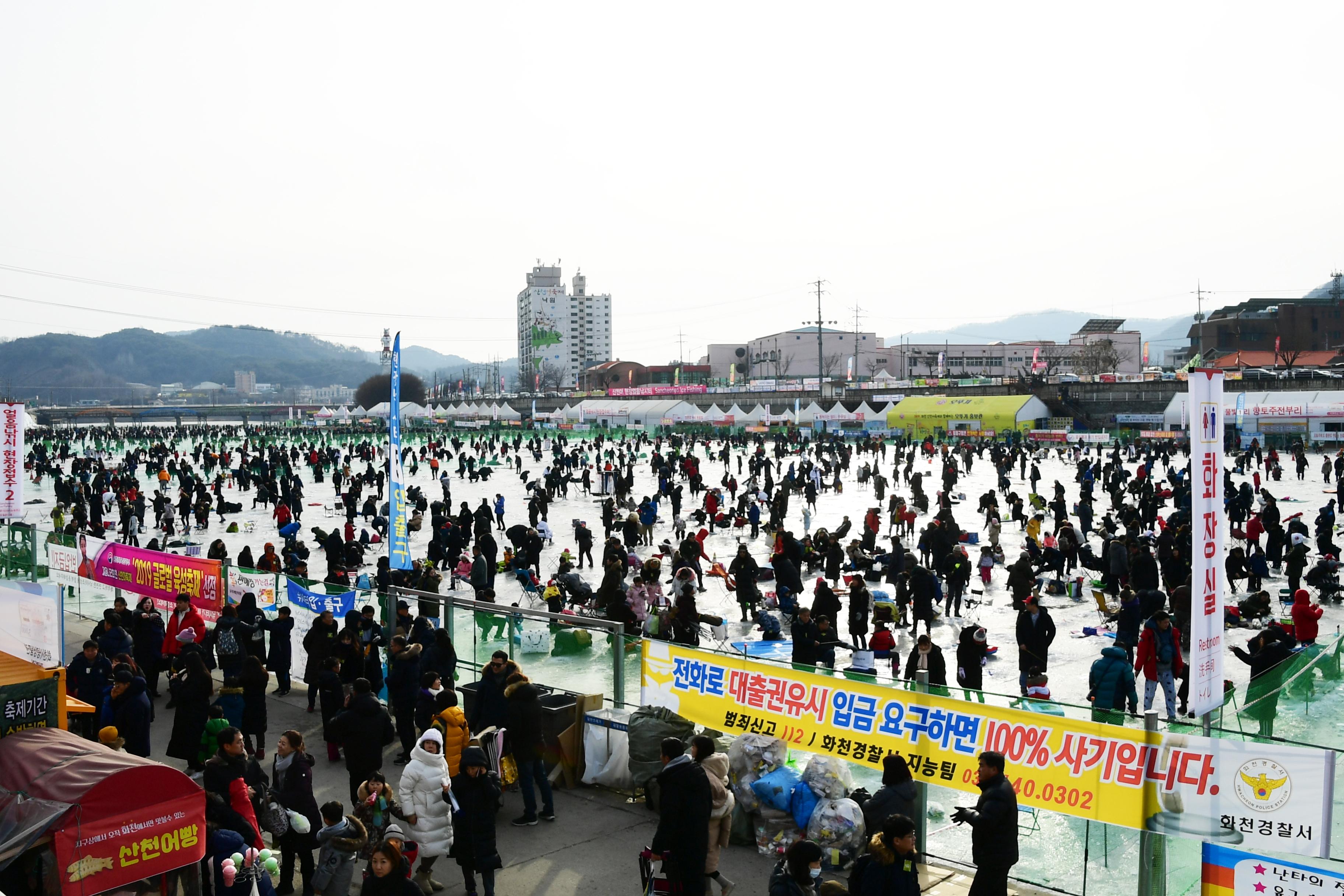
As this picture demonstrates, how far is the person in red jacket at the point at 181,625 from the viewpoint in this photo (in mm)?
11148

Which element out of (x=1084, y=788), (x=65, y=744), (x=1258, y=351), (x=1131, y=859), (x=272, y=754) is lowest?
(x=272, y=754)

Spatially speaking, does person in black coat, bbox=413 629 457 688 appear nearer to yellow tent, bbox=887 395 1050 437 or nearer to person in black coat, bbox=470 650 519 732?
person in black coat, bbox=470 650 519 732

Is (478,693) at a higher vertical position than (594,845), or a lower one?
higher

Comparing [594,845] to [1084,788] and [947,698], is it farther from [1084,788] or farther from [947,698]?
[1084,788]

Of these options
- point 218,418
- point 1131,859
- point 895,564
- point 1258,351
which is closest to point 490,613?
point 1131,859

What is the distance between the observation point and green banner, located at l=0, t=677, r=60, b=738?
5.60 meters

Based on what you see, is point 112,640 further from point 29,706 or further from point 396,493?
point 396,493

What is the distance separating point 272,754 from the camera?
904 cm

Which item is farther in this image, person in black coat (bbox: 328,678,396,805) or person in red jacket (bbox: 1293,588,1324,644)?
person in red jacket (bbox: 1293,588,1324,644)

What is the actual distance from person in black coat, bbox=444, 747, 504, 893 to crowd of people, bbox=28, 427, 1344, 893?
0.10 m

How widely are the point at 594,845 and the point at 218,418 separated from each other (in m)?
196

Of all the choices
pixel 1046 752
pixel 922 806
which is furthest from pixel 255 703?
pixel 1046 752

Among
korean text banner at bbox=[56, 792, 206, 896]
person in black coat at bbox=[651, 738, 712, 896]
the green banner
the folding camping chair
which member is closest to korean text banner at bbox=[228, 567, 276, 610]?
the green banner

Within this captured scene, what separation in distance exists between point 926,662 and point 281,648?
695 cm
